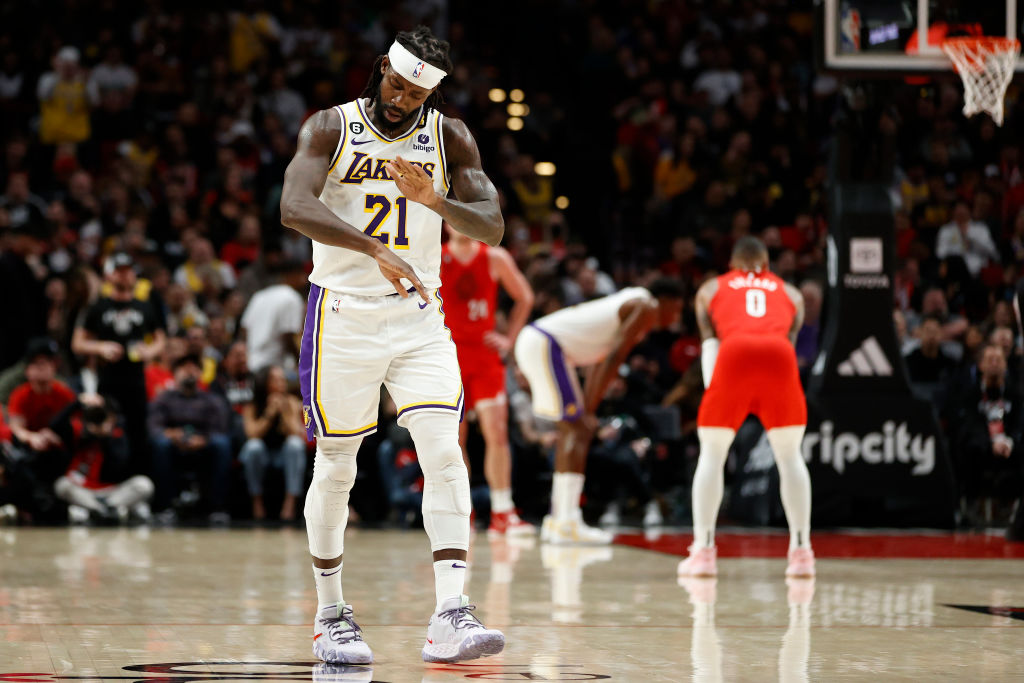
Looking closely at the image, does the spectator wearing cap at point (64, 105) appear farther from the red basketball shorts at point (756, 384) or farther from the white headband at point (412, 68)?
the white headband at point (412, 68)

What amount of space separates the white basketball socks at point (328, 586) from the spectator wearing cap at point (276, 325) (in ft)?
23.8

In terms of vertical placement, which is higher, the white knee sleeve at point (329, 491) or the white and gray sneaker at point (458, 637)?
the white knee sleeve at point (329, 491)

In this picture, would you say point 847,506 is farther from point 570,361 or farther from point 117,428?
point 117,428

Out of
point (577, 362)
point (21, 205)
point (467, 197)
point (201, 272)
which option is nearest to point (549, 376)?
point (577, 362)

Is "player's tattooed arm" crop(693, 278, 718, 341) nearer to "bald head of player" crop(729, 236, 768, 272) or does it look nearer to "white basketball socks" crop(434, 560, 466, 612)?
"bald head of player" crop(729, 236, 768, 272)

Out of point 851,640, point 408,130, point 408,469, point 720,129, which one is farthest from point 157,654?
point 720,129

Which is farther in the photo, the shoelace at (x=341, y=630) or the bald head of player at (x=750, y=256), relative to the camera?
the bald head of player at (x=750, y=256)

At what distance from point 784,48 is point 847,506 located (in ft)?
28.7

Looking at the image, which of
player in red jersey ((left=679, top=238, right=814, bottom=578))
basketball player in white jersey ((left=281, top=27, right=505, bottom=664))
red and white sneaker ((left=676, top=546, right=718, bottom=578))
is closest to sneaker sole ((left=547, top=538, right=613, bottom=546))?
player in red jersey ((left=679, top=238, right=814, bottom=578))

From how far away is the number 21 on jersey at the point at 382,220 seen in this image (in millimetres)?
4809

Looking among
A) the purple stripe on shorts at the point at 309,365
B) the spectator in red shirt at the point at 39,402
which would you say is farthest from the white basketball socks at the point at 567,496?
the purple stripe on shorts at the point at 309,365

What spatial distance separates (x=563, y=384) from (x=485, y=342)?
0.65 m

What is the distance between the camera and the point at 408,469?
11477mm

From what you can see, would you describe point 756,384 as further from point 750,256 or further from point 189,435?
point 189,435
